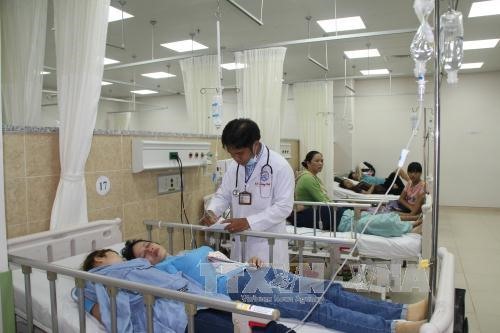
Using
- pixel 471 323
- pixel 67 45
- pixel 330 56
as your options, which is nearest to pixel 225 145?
pixel 67 45

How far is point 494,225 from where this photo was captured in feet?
20.4

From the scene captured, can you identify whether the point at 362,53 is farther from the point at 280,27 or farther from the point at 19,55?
the point at 19,55

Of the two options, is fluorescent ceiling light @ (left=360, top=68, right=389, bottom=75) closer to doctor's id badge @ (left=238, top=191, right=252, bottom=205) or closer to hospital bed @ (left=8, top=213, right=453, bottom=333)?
doctor's id badge @ (left=238, top=191, right=252, bottom=205)

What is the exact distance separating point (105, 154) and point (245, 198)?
86 cm

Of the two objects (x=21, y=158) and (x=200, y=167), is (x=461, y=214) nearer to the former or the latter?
(x=200, y=167)

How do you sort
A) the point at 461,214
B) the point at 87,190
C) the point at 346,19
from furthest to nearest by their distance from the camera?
the point at 461,214
the point at 346,19
the point at 87,190

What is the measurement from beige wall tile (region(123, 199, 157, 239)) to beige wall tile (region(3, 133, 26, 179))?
2.27 ft

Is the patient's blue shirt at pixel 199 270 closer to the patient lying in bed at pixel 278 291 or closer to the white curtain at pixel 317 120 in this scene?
the patient lying in bed at pixel 278 291

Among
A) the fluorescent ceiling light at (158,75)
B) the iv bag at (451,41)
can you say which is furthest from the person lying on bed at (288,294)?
the fluorescent ceiling light at (158,75)

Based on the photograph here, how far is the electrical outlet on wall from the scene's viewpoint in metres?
2.66

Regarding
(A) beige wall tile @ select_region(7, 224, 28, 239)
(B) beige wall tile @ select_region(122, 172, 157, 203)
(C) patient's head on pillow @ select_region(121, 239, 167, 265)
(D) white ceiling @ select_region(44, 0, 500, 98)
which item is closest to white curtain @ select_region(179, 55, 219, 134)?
(D) white ceiling @ select_region(44, 0, 500, 98)

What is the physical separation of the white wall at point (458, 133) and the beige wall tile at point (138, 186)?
20.6 feet

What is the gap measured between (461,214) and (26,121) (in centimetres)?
742

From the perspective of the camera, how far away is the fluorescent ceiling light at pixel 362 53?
20.4 ft
